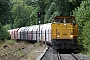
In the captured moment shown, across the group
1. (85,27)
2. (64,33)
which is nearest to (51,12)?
(64,33)

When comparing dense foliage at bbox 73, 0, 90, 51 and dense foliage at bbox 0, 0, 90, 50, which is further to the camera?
dense foliage at bbox 0, 0, 90, 50

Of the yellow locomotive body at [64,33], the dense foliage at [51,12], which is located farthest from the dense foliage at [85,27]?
the yellow locomotive body at [64,33]

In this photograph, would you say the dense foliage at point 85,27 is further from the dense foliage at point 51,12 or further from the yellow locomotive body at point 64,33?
the yellow locomotive body at point 64,33

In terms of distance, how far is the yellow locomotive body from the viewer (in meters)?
24.8

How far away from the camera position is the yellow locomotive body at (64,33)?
2478 cm

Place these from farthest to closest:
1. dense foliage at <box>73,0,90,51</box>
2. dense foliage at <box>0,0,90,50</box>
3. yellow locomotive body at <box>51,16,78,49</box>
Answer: dense foliage at <box>0,0,90,50</box>
yellow locomotive body at <box>51,16,78,49</box>
dense foliage at <box>73,0,90,51</box>

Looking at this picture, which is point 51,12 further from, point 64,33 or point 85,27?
point 85,27

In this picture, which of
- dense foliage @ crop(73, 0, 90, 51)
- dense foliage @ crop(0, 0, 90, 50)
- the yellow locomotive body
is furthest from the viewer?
dense foliage @ crop(0, 0, 90, 50)

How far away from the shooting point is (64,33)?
25.6 m

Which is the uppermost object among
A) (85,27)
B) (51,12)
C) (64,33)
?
(51,12)

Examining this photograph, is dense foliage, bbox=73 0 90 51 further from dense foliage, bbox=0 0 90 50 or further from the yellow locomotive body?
the yellow locomotive body

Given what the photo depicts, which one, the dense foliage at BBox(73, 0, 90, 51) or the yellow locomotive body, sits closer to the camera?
the dense foliage at BBox(73, 0, 90, 51)

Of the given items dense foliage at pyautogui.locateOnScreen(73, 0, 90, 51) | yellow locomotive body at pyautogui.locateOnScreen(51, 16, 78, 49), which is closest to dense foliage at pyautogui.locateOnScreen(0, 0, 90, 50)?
dense foliage at pyautogui.locateOnScreen(73, 0, 90, 51)

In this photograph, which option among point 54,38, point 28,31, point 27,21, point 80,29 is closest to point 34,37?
point 28,31
